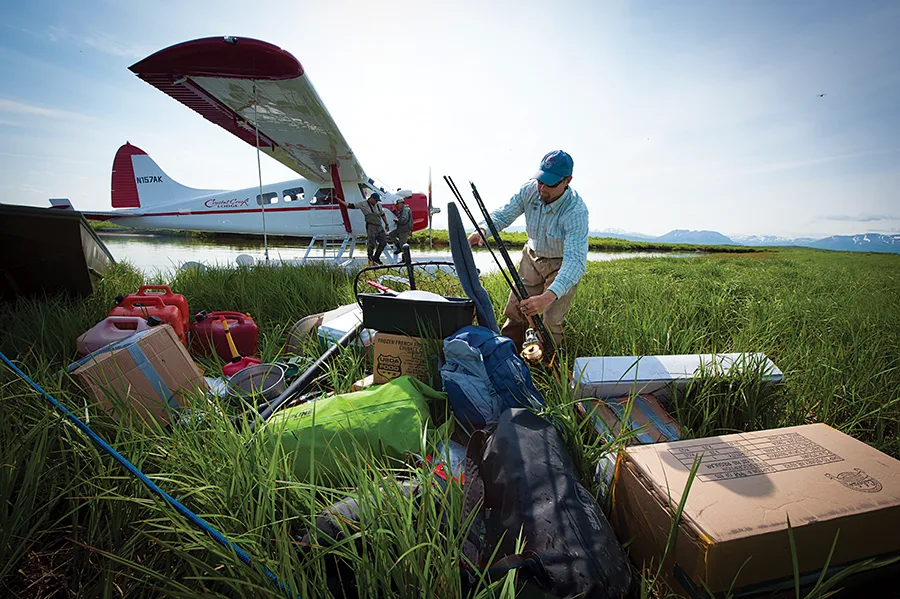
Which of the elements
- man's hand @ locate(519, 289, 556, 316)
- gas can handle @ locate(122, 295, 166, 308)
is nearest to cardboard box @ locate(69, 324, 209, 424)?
A: gas can handle @ locate(122, 295, 166, 308)

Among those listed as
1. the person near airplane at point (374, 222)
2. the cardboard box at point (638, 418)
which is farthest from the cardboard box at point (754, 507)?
the person near airplane at point (374, 222)

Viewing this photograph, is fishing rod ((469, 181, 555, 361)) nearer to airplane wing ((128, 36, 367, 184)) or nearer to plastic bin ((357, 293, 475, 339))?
plastic bin ((357, 293, 475, 339))

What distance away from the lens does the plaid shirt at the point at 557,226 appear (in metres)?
2.32

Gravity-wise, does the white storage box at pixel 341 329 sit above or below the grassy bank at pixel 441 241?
below

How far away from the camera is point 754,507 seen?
3.01ft

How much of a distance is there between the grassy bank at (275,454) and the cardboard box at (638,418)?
3.8 inches

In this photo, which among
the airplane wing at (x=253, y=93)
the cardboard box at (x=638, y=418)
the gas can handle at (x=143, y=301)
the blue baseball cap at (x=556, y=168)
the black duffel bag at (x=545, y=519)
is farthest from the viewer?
the airplane wing at (x=253, y=93)

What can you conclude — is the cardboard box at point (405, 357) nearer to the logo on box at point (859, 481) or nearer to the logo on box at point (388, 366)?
the logo on box at point (388, 366)

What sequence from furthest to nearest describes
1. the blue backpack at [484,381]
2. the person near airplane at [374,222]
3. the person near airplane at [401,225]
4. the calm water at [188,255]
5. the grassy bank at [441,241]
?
the grassy bank at [441,241]
the person near airplane at [401,225]
the person near airplane at [374,222]
the calm water at [188,255]
the blue backpack at [484,381]

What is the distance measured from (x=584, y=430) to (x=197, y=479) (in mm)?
1481

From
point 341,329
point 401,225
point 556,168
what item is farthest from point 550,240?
point 401,225

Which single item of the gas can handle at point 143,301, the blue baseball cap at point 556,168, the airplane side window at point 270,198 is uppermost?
the airplane side window at point 270,198

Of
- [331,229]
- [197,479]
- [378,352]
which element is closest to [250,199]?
[331,229]

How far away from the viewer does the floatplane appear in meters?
4.32
